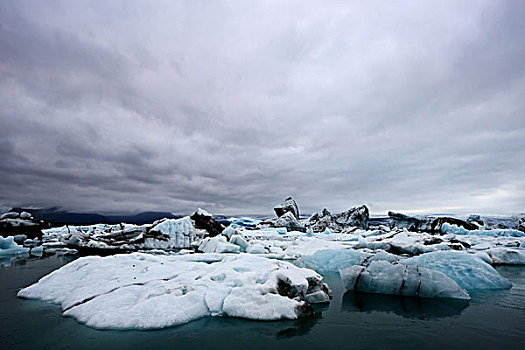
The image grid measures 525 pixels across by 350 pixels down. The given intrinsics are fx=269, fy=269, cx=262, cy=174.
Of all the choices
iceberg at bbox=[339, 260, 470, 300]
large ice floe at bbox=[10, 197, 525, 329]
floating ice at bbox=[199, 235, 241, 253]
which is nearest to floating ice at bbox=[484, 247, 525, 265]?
large ice floe at bbox=[10, 197, 525, 329]

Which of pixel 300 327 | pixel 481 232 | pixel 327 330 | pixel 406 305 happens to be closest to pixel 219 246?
Result: pixel 406 305

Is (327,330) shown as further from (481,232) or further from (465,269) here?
(481,232)

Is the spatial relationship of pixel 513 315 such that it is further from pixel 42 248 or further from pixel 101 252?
pixel 42 248

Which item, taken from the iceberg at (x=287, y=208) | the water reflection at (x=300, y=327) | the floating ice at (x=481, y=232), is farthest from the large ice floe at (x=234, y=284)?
the iceberg at (x=287, y=208)

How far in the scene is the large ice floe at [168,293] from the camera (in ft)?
15.7

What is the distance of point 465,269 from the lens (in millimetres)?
7488

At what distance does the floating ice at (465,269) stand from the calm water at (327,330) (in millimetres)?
1135

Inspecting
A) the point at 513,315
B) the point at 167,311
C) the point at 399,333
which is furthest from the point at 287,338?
the point at 513,315

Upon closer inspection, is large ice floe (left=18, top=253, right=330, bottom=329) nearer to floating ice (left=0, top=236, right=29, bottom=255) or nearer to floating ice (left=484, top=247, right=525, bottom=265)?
floating ice (left=484, top=247, right=525, bottom=265)

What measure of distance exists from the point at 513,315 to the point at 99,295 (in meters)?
8.04

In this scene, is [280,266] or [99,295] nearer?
[99,295]

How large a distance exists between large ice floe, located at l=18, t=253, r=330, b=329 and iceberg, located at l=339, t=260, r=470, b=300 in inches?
48.1

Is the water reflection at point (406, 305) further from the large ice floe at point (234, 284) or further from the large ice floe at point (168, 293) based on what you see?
the large ice floe at point (168, 293)

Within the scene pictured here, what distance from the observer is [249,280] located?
588 centimetres
